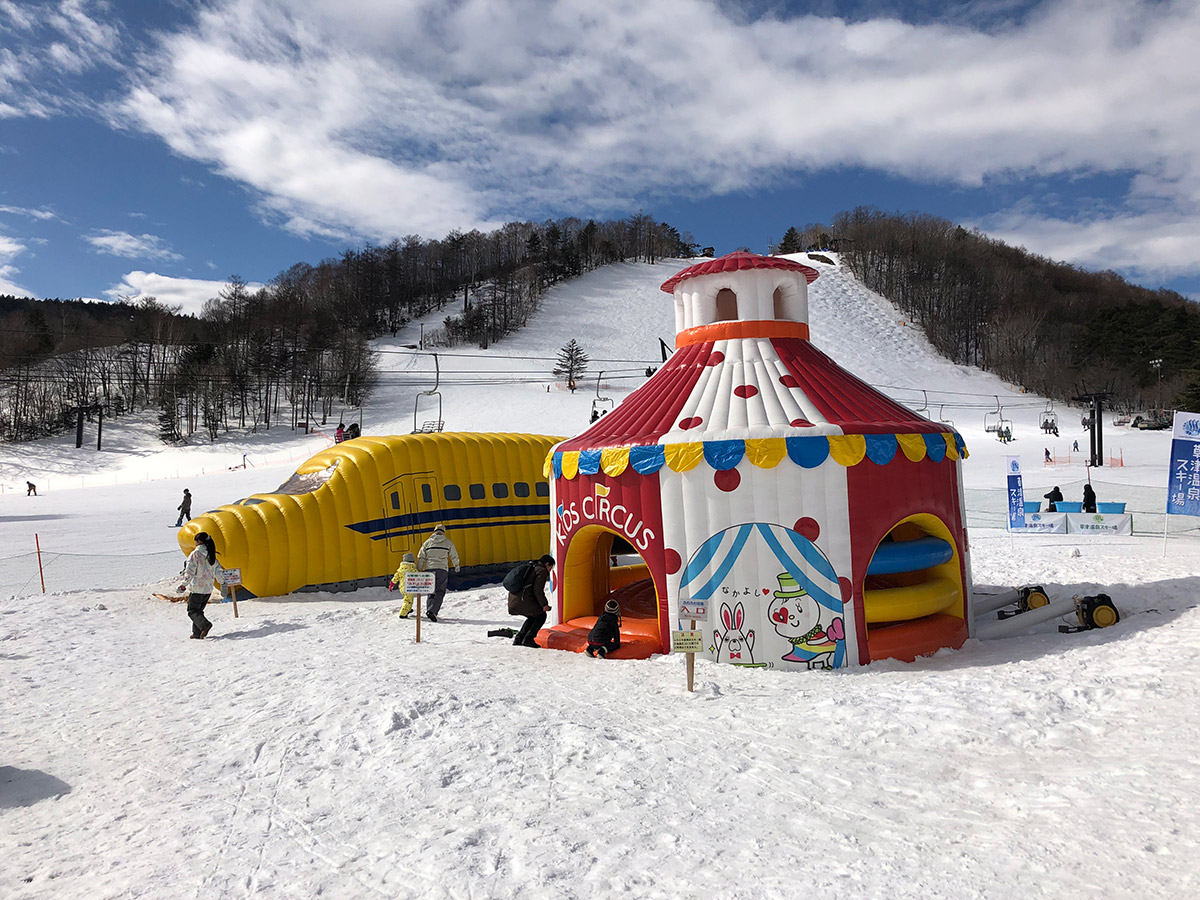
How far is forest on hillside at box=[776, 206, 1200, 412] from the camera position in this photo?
52.6 meters

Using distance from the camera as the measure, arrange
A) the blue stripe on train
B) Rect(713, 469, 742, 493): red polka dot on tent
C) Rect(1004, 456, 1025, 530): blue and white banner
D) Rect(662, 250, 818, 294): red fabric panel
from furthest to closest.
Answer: Rect(1004, 456, 1025, 530): blue and white banner < the blue stripe on train < Rect(662, 250, 818, 294): red fabric panel < Rect(713, 469, 742, 493): red polka dot on tent

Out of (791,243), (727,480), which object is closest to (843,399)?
(727,480)

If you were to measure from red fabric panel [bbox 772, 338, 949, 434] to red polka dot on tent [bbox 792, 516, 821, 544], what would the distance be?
1001mm

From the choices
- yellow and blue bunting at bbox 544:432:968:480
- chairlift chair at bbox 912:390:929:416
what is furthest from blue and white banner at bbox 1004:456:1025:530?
chairlift chair at bbox 912:390:929:416

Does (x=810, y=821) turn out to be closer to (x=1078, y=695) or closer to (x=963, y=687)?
(x=963, y=687)

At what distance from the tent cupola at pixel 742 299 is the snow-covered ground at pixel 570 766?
4383mm

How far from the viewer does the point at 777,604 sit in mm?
7176

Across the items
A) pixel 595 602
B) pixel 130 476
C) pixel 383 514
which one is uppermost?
pixel 130 476

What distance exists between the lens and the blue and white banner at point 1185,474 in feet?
36.3

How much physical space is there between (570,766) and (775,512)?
357 cm

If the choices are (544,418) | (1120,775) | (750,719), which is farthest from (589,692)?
(544,418)

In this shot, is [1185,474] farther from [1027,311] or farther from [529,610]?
[1027,311]

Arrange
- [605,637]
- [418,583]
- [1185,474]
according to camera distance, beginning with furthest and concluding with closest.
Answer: [1185,474] < [418,583] < [605,637]

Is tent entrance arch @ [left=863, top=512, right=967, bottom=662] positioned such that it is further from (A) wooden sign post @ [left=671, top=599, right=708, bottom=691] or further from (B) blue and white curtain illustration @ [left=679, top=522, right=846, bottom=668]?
(A) wooden sign post @ [left=671, top=599, right=708, bottom=691]
